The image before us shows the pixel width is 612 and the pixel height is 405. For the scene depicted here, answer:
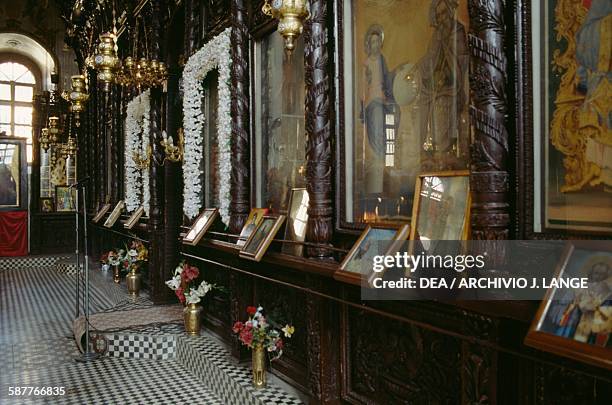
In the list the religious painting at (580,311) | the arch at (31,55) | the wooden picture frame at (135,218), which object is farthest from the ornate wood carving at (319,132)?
the arch at (31,55)

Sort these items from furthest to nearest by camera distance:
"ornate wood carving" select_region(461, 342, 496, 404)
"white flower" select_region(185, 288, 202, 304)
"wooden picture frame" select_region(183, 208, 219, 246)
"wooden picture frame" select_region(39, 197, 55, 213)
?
"wooden picture frame" select_region(39, 197, 55, 213) → "white flower" select_region(185, 288, 202, 304) → "wooden picture frame" select_region(183, 208, 219, 246) → "ornate wood carving" select_region(461, 342, 496, 404)

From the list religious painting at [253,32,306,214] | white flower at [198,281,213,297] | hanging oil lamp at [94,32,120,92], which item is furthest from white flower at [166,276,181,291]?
hanging oil lamp at [94,32,120,92]

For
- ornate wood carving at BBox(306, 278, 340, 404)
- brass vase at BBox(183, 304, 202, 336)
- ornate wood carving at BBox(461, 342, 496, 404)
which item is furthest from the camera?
brass vase at BBox(183, 304, 202, 336)

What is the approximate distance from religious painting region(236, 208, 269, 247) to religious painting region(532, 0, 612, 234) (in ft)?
10.5

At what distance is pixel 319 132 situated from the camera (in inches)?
169

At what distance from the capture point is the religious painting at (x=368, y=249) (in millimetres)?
3455

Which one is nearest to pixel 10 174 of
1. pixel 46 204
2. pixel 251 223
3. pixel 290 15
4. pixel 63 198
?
pixel 46 204

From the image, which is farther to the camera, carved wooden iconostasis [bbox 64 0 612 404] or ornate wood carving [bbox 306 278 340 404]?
ornate wood carving [bbox 306 278 340 404]

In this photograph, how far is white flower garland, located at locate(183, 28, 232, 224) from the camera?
6164 millimetres

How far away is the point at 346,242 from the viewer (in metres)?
4.25

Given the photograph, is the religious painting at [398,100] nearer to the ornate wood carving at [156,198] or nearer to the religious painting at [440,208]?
the religious painting at [440,208]

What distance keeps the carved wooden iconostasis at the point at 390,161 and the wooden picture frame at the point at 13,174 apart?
10.9 meters

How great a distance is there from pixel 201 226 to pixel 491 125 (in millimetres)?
4586

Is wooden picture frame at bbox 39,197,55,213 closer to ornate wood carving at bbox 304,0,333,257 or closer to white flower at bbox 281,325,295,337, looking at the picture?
white flower at bbox 281,325,295,337
